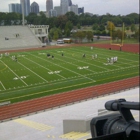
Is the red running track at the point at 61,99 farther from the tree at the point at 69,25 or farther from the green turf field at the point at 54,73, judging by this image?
the tree at the point at 69,25

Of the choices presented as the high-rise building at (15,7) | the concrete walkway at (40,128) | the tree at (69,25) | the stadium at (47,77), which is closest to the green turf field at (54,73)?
the stadium at (47,77)

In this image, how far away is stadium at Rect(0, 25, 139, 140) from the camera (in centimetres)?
390

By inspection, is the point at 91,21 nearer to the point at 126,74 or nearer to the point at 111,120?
the point at 126,74

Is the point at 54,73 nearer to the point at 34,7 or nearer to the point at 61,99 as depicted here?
the point at 61,99

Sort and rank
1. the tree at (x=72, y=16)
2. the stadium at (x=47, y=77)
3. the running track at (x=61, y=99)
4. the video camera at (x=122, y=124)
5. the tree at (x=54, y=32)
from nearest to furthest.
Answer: the video camera at (x=122, y=124)
the running track at (x=61, y=99)
the stadium at (x=47, y=77)
the tree at (x=54, y=32)
the tree at (x=72, y=16)

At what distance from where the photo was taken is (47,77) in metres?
6.09

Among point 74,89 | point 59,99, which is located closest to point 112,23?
point 74,89

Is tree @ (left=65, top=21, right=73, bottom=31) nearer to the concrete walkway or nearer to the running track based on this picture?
the running track

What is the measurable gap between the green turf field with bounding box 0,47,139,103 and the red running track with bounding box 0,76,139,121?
0.91 feet

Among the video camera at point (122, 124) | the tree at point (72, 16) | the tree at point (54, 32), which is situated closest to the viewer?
the video camera at point (122, 124)

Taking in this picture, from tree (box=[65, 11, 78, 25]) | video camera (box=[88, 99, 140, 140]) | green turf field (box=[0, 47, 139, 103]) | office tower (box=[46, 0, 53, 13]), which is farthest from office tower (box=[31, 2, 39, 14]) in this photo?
video camera (box=[88, 99, 140, 140])

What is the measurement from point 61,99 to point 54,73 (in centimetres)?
207

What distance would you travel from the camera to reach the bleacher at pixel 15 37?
11.5 ft

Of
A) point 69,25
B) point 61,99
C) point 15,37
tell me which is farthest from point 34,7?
point 69,25
